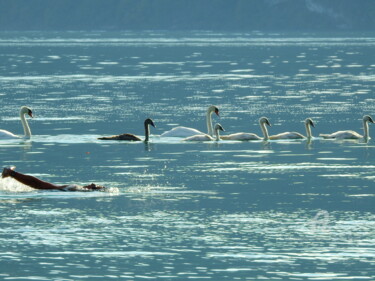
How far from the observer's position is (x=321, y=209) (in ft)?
74.2

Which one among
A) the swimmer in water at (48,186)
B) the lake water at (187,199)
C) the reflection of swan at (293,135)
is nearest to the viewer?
the lake water at (187,199)

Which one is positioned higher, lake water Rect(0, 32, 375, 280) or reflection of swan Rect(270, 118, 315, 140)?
reflection of swan Rect(270, 118, 315, 140)

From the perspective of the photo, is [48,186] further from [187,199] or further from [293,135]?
[293,135]

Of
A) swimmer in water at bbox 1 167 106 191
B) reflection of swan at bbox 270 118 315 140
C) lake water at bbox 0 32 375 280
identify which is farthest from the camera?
reflection of swan at bbox 270 118 315 140

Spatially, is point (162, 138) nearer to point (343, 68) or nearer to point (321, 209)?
point (321, 209)

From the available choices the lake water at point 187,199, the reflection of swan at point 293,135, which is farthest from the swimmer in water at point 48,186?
the reflection of swan at point 293,135

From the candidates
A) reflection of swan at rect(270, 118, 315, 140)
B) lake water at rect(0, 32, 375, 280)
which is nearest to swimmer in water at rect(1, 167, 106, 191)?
lake water at rect(0, 32, 375, 280)

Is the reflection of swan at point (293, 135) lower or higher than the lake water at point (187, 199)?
higher

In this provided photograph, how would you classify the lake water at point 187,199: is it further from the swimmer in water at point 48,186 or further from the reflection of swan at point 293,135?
the reflection of swan at point 293,135

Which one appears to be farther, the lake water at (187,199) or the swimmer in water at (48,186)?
the swimmer in water at (48,186)

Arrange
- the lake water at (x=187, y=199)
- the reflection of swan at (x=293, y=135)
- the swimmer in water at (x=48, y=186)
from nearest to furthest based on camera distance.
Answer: the lake water at (x=187, y=199) < the swimmer in water at (x=48, y=186) < the reflection of swan at (x=293, y=135)

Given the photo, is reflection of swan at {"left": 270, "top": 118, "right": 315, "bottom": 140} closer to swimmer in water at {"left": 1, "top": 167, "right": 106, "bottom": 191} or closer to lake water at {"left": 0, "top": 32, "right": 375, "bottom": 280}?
lake water at {"left": 0, "top": 32, "right": 375, "bottom": 280}

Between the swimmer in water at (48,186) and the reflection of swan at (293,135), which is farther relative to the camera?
the reflection of swan at (293,135)

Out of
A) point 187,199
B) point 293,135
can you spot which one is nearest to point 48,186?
point 187,199
